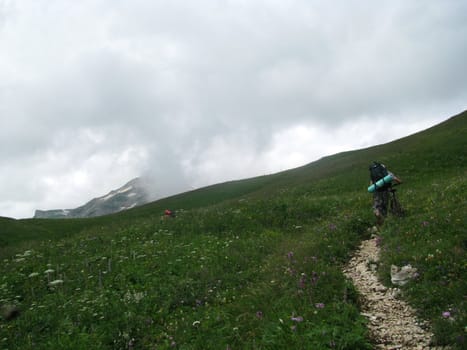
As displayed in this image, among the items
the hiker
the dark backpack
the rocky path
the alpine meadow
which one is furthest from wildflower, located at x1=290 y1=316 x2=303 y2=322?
the dark backpack

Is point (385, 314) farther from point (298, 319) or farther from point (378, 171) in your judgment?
point (378, 171)

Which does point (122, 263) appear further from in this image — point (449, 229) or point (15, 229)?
point (15, 229)

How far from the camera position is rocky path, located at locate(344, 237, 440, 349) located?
23.4 feet

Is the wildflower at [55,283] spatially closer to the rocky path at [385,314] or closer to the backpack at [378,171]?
the rocky path at [385,314]

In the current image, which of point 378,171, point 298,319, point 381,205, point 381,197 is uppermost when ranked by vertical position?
point 378,171

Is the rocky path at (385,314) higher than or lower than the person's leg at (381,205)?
lower

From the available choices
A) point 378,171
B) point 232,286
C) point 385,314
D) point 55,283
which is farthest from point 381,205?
point 55,283

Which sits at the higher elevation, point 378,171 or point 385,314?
point 378,171

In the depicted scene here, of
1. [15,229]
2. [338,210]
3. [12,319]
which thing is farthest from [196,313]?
[15,229]

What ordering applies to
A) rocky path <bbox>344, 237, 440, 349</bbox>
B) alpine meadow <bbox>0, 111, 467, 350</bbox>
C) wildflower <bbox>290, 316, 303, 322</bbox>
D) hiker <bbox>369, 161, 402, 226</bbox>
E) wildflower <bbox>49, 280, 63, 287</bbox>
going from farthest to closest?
1. hiker <bbox>369, 161, 402, 226</bbox>
2. wildflower <bbox>49, 280, 63, 287</bbox>
3. alpine meadow <bbox>0, 111, 467, 350</bbox>
4. wildflower <bbox>290, 316, 303, 322</bbox>
5. rocky path <bbox>344, 237, 440, 349</bbox>

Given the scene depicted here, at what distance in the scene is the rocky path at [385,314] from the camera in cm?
714

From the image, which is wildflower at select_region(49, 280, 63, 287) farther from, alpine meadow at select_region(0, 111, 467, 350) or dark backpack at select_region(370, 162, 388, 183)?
dark backpack at select_region(370, 162, 388, 183)

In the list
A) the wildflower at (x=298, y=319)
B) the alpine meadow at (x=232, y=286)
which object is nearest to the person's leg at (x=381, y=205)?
the alpine meadow at (x=232, y=286)

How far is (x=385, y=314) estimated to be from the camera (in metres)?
8.34
